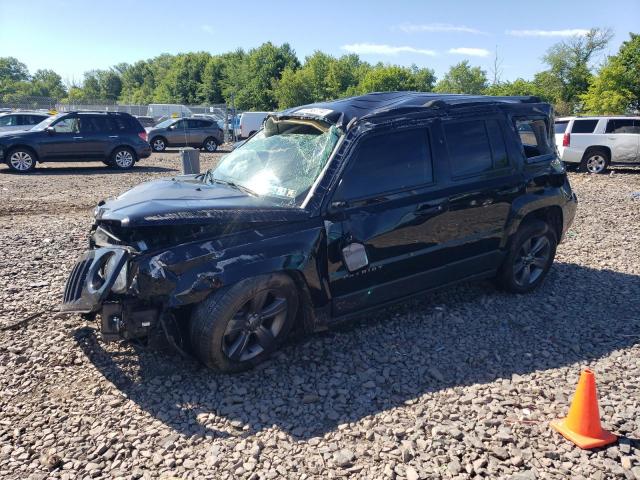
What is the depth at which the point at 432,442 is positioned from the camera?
2.97 m

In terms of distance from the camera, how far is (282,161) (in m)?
4.18

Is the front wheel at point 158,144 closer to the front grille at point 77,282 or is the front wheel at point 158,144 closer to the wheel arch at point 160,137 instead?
the wheel arch at point 160,137

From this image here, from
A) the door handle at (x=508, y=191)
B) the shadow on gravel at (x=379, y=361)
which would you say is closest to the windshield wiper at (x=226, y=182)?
the shadow on gravel at (x=379, y=361)

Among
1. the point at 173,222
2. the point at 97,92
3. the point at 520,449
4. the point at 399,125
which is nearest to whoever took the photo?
the point at 520,449

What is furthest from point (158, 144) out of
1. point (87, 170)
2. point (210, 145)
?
point (87, 170)

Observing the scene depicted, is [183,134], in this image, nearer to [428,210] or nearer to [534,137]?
[534,137]

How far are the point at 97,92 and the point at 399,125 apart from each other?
139 m

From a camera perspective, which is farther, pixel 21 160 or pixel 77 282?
pixel 21 160

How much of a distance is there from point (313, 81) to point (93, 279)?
64199mm

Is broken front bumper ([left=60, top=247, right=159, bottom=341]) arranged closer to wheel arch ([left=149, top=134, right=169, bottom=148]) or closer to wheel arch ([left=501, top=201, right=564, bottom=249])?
wheel arch ([left=501, top=201, right=564, bottom=249])

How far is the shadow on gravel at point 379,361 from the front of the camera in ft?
10.7

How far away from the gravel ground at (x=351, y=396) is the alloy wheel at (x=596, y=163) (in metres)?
12.1

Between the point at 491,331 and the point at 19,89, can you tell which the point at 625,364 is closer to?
the point at 491,331

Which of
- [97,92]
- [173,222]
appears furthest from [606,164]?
[97,92]
